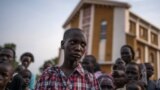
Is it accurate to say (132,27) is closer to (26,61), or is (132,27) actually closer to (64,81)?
(26,61)

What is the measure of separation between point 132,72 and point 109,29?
20674 mm

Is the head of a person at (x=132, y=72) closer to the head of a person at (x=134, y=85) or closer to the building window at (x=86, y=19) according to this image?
the head of a person at (x=134, y=85)

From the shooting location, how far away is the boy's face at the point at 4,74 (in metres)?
3.07

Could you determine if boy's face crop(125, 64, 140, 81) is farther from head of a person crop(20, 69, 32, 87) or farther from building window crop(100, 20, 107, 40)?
building window crop(100, 20, 107, 40)

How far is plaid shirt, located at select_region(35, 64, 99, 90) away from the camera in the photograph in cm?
245

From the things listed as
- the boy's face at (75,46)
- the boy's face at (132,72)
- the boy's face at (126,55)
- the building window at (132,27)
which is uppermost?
the building window at (132,27)

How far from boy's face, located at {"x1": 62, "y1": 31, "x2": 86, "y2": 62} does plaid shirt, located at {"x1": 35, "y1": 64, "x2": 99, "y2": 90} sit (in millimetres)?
121

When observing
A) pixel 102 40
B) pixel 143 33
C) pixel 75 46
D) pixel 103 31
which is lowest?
pixel 75 46

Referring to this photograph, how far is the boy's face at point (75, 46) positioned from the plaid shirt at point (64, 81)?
0.40ft

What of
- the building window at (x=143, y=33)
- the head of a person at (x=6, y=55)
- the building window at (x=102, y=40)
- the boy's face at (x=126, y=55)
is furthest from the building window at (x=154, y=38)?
the head of a person at (x=6, y=55)

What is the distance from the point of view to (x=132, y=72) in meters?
4.80

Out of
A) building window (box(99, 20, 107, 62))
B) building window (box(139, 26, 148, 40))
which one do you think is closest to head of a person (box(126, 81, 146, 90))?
building window (box(99, 20, 107, 62))

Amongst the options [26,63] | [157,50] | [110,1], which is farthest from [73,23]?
[26,63]

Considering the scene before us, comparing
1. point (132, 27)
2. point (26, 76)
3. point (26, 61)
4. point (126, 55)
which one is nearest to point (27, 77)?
point (26, 76)
